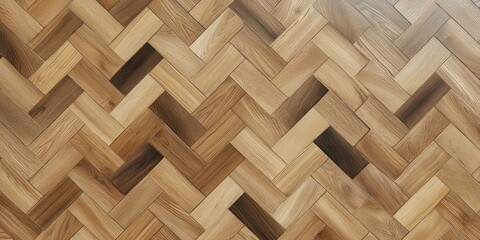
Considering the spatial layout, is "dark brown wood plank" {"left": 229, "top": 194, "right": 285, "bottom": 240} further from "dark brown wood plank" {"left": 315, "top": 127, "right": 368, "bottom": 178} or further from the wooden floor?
"dark brown wood plank" {"left": 315, "top": 127, "right": 368, "bottom": 178}

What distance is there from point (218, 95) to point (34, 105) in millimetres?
632

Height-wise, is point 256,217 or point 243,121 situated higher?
point 243,121

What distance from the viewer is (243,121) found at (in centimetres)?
205

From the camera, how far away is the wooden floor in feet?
6.70

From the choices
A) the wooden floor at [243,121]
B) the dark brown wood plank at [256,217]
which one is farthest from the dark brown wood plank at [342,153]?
the dark brown wood plank at [256,217]

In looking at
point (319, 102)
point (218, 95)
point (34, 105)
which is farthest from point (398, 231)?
point (34, 105)

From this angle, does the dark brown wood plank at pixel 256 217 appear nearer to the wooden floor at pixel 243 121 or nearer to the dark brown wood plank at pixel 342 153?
the wooden floor at pixel 243 121

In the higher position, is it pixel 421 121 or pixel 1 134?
pixel 1 134

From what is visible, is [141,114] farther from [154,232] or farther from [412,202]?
[412,202]

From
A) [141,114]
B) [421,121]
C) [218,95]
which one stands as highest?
[141,114]

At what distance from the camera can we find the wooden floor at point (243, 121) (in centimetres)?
204

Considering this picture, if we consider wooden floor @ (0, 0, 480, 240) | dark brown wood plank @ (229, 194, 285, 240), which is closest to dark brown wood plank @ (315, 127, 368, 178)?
wooden floor @ (0, 0, 480, 240)

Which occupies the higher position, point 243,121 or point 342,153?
point 243,121

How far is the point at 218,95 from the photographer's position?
2.07 m
